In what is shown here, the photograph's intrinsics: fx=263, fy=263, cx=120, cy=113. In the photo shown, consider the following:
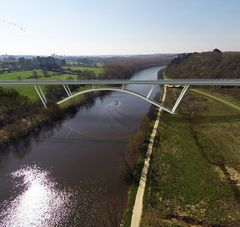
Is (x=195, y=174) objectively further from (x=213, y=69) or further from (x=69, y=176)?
(x=213, y=69)

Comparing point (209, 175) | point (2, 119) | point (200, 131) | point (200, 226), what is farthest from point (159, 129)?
point (2, 119)

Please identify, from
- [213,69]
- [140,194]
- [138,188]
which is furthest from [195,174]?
[213,69]

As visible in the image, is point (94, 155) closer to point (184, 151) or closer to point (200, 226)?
point (184, 151)

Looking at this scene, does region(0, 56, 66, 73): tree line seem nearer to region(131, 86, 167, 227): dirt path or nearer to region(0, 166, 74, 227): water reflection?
region(0, 166, 74, 227): water reflection

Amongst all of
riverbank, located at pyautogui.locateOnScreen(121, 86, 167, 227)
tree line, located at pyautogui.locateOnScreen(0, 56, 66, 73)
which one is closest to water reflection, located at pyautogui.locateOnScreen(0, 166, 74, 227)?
riverbank, located at pyautogui.locateOnScreen(121, 86, 167, 227)

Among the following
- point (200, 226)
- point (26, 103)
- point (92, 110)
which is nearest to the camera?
point (200, 226)

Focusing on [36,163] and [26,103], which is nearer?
[36,163]

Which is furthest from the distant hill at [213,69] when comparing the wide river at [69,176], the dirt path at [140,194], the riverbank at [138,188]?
the dirt path at [140,194]

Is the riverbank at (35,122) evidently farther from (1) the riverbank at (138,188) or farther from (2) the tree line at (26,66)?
(2) the tree line at (26,66)
